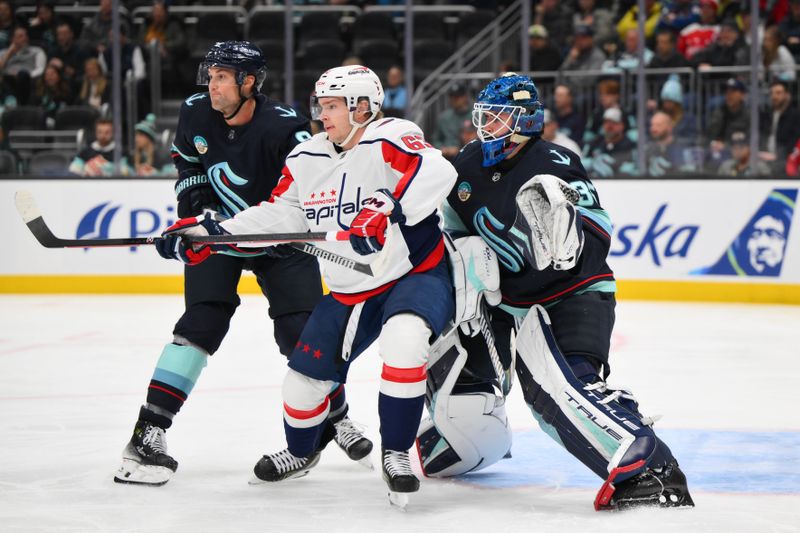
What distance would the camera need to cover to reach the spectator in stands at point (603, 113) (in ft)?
27.3

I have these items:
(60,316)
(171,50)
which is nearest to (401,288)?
(60,316)

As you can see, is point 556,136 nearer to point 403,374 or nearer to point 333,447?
point 333,447

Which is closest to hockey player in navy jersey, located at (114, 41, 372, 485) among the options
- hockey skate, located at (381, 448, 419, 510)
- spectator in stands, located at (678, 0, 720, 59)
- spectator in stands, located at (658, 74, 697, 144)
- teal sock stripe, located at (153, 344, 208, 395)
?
teal sock stripe, located at (153, 344, 208, 395)

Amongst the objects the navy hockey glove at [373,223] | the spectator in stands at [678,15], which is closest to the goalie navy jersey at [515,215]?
the navy hockey glove at [373,223]

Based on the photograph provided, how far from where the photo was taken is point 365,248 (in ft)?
9.93

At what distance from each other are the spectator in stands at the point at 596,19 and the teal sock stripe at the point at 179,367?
249 inches

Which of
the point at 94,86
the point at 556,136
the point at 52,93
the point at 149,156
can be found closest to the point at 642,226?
the point at 556,136

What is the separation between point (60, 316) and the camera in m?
7.20

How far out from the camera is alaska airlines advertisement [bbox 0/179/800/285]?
7.53m

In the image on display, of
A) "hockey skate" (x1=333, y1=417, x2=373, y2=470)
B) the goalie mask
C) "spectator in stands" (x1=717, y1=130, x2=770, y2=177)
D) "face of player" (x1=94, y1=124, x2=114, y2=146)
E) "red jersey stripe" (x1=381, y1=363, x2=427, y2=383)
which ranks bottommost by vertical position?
"hockey skate" (x1=333, y1=417, x2=373, y2=470)

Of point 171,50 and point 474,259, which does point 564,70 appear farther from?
point 474,259

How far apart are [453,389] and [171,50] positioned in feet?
22.6

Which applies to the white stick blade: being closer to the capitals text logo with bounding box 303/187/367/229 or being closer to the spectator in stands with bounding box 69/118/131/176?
the capitals text logo with bounding box 303/187/367/229

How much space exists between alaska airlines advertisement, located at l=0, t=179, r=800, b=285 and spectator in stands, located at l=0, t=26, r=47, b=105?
1.13m
